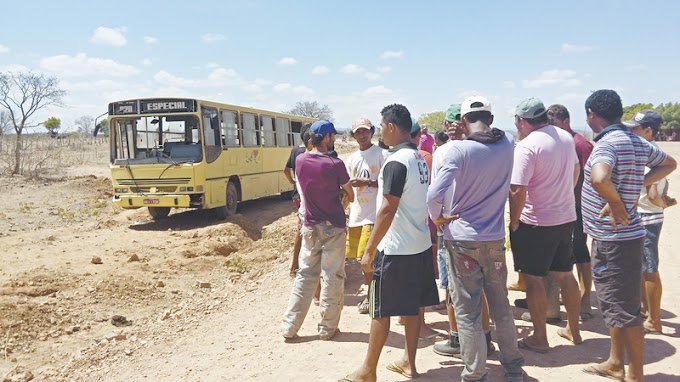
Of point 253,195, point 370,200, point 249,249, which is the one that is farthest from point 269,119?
point 370,200

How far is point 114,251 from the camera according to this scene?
367 inches

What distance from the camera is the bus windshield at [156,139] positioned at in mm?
11461

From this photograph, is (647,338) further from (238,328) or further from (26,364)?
(26,364)

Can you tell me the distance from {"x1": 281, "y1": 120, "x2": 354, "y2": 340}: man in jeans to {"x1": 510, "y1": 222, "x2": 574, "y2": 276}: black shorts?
57.4 inches

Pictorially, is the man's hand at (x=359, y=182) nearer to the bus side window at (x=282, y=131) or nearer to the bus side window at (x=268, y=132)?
the bus side window at (x=268, y=132)

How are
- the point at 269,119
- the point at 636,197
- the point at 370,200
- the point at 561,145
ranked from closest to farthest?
the point at 636,197
the point at 561,145
the point at 370,200
the point at 269,119

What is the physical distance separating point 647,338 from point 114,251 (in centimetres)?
827

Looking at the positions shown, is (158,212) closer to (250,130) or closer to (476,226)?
(250,130)

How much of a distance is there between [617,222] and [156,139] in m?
10.5

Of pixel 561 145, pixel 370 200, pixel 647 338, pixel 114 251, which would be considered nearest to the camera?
pixel 561 145

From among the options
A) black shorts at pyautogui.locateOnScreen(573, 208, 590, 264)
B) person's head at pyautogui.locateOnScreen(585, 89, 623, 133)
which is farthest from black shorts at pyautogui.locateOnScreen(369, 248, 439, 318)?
black shorts at pyautogui.locateOnScreen(573, 208, 590, 264)

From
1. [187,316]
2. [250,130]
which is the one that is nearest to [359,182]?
[187,316]

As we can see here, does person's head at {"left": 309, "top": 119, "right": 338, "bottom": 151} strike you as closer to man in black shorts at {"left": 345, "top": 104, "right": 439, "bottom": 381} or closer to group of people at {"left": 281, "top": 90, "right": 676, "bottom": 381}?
group of people at {"left": 281, "top": 90, "right": 676, "bottom": 381}

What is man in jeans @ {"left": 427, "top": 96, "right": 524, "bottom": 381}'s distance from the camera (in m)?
3.26
